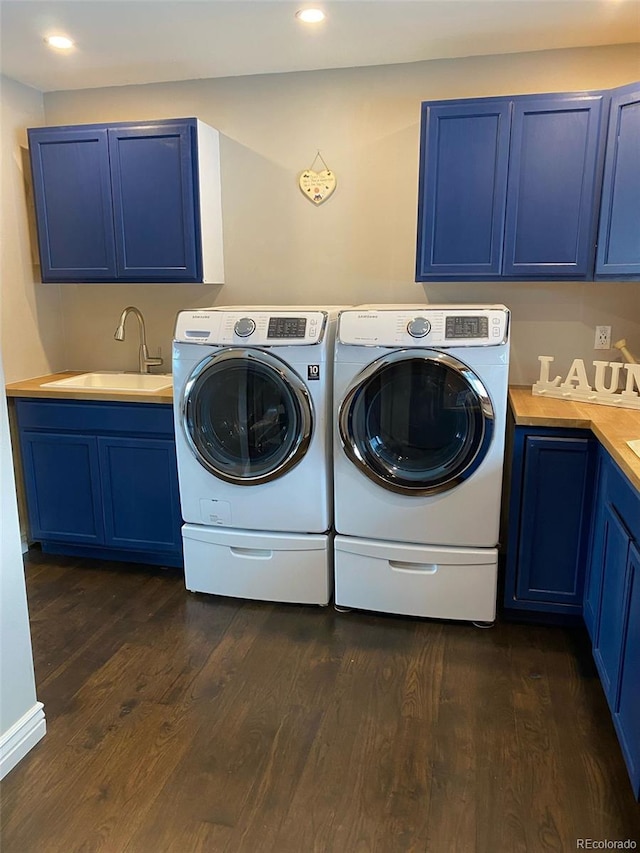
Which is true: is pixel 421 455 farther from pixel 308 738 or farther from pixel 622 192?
pixel 622 192

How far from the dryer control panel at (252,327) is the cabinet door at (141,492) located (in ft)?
1.95

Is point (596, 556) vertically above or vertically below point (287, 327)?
below

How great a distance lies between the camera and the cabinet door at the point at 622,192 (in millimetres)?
2410

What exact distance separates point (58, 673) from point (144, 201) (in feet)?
6.99

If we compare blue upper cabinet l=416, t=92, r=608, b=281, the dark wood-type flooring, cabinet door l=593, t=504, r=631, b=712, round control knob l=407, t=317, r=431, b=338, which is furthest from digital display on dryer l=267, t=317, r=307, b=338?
cabinet door l=593, t=504, r=631, b=712

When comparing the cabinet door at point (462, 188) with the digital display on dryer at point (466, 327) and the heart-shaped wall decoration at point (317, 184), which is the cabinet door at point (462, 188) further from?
A: the heart-shaped wall decoration at point (317, 184)

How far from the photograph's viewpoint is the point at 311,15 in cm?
239

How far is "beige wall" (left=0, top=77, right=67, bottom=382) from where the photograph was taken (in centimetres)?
312

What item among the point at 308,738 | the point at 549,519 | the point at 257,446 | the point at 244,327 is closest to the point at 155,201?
the point at 244,327

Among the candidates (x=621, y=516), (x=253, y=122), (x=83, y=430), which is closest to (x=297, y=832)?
(x=621, y=516)

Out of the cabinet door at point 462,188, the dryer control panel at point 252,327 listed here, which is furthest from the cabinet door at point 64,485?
the cabinet door at point 462,188

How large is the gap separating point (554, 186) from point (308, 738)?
90.2 inches

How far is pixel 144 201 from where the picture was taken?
9.93ft

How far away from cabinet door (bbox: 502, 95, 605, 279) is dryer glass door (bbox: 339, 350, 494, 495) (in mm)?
682
